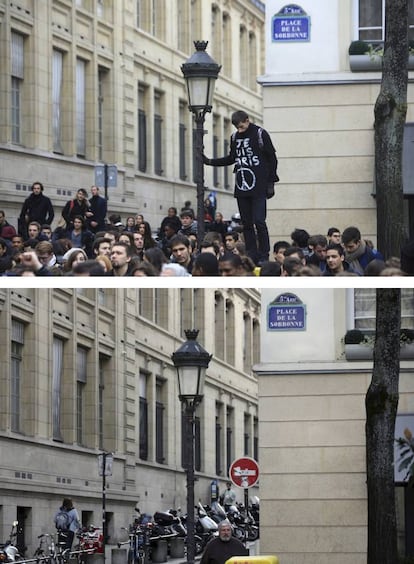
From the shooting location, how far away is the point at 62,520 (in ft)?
96.8

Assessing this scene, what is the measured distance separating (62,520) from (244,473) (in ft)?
12.0

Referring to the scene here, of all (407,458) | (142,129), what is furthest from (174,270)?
(142,129)

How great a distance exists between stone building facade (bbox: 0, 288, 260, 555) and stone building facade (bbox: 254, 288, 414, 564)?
47.6 inches

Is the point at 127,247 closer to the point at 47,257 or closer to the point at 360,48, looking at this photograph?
the point at 47,257

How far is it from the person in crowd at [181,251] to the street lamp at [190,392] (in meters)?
2.65

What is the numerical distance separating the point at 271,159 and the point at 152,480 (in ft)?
37.8

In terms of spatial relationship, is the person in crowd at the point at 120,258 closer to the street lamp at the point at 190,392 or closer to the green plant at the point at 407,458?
the street lamp at the point at 190,392

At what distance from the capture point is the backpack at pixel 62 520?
29.1m

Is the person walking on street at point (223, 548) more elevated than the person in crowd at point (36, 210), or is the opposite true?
the person in crowd at point (36, 210)

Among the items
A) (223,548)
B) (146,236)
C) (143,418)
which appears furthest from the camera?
(143,418)

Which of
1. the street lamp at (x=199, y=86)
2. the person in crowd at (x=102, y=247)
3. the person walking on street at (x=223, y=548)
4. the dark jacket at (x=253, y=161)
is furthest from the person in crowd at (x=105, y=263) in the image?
the person walking on street at (x=223, y=548)

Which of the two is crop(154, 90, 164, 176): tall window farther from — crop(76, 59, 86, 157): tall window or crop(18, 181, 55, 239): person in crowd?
Answer: crop(18, 181, 55, 239): person in crowd

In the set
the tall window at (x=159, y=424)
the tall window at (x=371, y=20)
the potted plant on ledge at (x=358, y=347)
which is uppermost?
the tall window at (x=371, y=20)

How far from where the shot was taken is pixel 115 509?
32.7 metres
